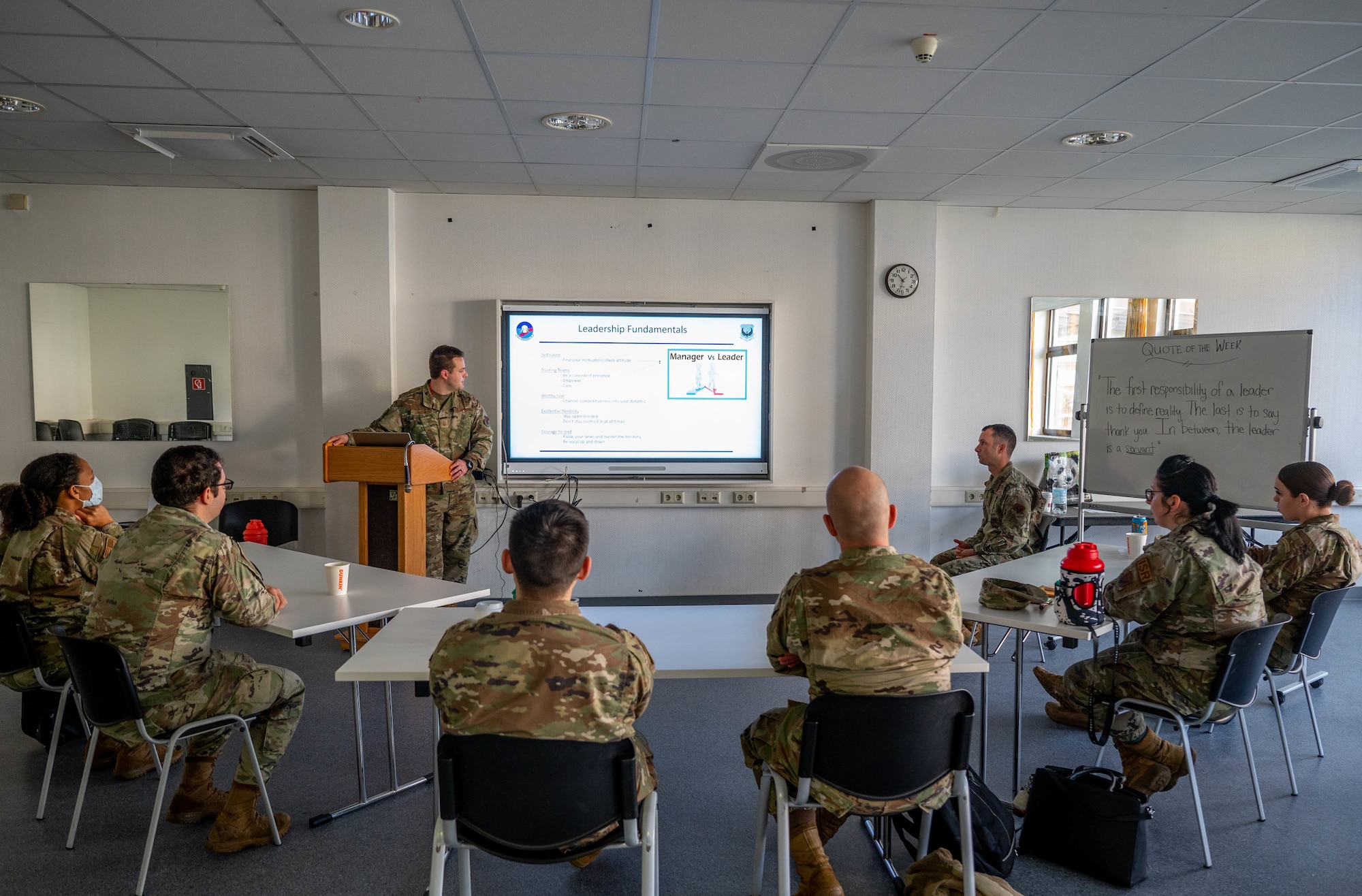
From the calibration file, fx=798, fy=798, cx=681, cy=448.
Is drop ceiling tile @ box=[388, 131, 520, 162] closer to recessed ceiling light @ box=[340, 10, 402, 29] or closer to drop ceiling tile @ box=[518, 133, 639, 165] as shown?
drop ceiling tile @ box=[518, 133, 639, 165]

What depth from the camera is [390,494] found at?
14.3 feet

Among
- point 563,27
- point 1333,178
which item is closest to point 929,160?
point 563,27

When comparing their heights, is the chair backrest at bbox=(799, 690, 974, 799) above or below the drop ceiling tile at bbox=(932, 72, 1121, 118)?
below

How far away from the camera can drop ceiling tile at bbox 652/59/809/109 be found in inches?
124

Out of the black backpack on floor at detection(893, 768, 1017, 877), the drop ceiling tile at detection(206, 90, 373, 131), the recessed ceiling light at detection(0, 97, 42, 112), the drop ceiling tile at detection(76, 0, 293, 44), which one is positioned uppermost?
the drop ceiling tile at detection(76, 0, 293, 44)

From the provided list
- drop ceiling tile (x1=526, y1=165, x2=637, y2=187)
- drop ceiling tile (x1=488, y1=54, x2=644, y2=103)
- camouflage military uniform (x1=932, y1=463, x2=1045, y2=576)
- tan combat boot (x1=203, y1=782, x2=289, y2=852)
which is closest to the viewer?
tan combat boot (x1=203, y1=782, x2=289, y2=852)

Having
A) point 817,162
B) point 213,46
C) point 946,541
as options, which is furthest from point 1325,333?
point 213,46

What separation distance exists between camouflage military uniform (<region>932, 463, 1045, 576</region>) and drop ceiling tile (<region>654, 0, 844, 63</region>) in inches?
96.8

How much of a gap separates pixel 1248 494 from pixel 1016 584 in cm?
235

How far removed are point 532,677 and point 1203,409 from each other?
421 centimetres

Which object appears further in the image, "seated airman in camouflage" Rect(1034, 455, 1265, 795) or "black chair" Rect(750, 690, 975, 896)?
"seated airman in camouflage" Rect(1034, 455, 1265, 795)

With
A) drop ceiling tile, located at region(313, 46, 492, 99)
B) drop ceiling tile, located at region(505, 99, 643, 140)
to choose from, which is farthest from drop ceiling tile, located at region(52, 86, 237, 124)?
drop ceiling tile, located at region(505, 99, 643, 140)

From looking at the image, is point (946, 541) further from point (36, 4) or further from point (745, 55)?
point (36, 4)

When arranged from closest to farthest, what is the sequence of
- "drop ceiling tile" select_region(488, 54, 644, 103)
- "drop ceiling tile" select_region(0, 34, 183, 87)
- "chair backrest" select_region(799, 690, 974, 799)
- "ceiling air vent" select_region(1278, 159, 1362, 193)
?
"chair backrest" select_region(799, 690, 974, 799), "drop ceiling tile" select_region(0, 34, 183, 87), "drop ceiling tile" select_region(488, 54, 644, 103), "ceiling air vent" select_region(1278, 159, 1362, 193)
